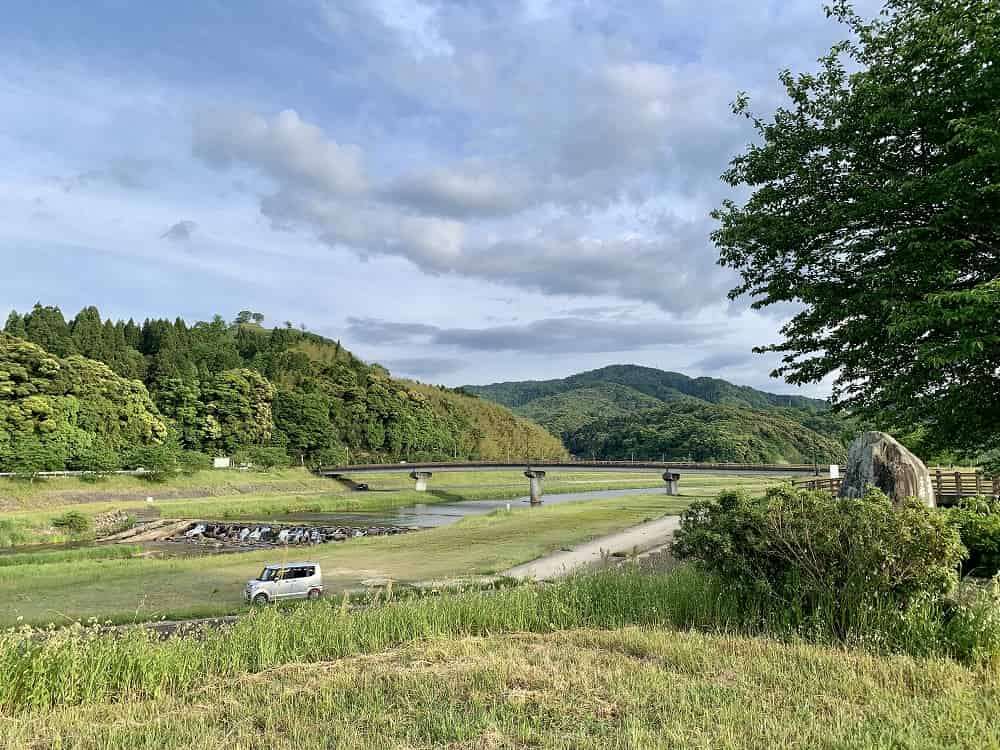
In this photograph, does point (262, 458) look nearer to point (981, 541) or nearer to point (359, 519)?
point (359, 519)

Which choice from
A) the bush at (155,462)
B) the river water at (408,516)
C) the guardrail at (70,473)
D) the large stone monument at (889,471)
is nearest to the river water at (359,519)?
the river water at (408,516)

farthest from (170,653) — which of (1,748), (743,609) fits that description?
(743,609)

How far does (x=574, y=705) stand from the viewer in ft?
19.6

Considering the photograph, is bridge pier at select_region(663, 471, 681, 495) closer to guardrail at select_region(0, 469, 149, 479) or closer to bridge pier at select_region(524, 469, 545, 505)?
bridge pier at select_region(524, 469, 545, 505)

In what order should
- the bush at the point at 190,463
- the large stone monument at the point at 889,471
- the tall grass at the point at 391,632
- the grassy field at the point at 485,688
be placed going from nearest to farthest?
the grassy field at the point at 485,688 < the tall grass at the point at 391,632 < the large stone monument at the point at 889,471 < the bush at the point at 190,463

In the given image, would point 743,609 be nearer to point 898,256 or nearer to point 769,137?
point 898,256

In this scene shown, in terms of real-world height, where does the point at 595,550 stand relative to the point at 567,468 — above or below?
below

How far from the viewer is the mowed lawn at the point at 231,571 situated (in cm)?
2097

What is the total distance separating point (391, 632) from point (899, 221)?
44.4 feet

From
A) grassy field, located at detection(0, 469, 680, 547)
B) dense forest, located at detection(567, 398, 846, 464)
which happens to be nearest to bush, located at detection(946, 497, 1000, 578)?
grassy field, located at detection(0, 469, 680, 547)

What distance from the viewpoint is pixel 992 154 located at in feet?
34.1

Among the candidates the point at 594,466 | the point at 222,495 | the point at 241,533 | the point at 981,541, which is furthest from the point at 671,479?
the point at 981,541

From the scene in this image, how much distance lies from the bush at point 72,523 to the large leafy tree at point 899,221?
1998 inches

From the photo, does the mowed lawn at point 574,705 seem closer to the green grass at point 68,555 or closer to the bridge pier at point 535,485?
the green grass at point 68,555
